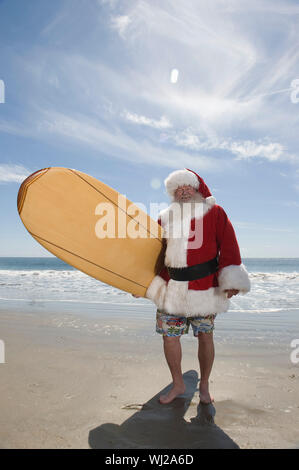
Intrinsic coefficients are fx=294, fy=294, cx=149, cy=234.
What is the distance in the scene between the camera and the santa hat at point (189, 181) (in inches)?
87.0

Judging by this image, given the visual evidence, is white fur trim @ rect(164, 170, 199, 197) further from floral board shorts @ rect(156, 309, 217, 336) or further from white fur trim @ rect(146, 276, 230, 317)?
floral board shorts @ rect(156, 309, 217, 336)

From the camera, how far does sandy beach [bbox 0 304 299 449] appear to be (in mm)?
1571

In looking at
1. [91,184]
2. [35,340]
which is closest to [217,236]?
[91,184]

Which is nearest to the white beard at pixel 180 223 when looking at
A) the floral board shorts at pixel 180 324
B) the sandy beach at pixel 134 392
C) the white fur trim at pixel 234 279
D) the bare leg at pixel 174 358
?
the white fur trim at pixel 234 279

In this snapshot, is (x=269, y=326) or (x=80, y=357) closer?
(x=80, y=357)

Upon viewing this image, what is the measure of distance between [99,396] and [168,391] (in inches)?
19.5

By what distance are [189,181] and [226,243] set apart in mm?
544

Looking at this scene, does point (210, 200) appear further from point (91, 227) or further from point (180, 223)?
point (91, 227)

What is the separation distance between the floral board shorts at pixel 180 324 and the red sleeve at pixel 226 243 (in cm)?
38

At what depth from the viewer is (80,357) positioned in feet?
8.73

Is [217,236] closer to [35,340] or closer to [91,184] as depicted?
[91,184]

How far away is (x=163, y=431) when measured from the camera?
64.3 inches

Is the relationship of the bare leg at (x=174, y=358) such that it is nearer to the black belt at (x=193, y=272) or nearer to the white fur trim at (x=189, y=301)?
the white fur trim at (x=189, y=301)

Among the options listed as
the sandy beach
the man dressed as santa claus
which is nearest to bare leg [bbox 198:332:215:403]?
→ the man dressed as santa claus
